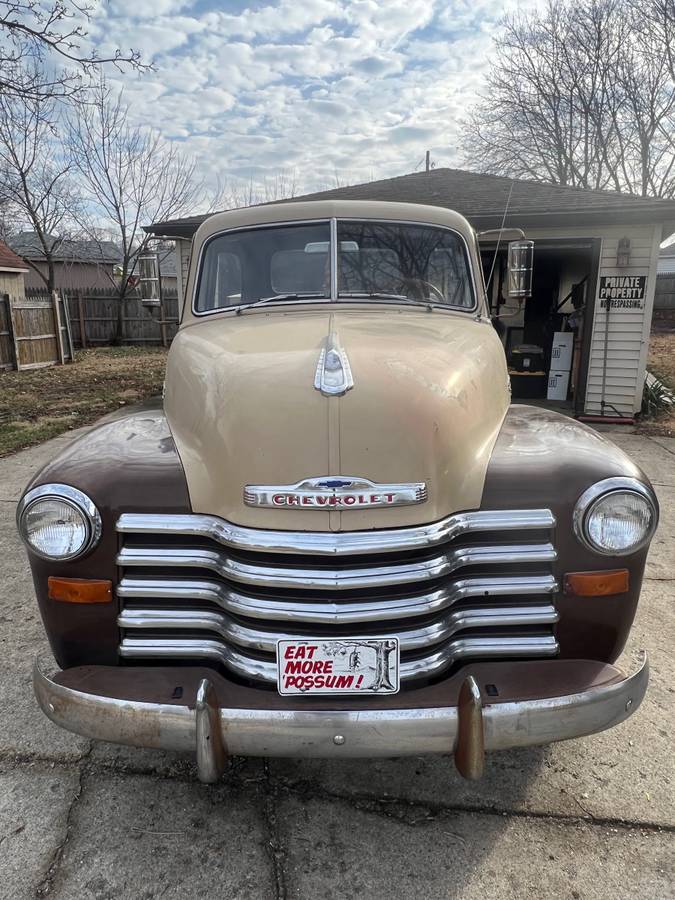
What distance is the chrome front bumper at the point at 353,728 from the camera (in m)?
1.75

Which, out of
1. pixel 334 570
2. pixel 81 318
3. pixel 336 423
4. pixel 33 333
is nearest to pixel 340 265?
pixel 336 423

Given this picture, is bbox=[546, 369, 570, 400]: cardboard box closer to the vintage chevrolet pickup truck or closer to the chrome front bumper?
the vintage chevrolet pickup truck

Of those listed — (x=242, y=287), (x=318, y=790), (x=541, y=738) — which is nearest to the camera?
(x=541, y=738)

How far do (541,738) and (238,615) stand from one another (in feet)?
3.22

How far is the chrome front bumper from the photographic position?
1749 mm

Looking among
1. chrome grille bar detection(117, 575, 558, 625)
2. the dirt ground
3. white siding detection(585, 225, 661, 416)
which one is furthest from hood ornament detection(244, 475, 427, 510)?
white siding detection(585, 225, 661, 416)

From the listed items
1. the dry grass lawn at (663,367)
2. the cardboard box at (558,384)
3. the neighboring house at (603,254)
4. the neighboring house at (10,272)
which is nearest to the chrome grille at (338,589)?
the neighboring house at (603,254)

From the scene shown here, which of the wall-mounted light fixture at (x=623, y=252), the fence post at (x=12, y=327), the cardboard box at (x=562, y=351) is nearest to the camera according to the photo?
the wall-mounted light fixture at (x=623, y=252)

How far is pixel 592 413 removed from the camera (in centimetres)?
949

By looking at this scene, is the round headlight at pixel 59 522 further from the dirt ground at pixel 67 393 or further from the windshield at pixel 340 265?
the dirt ground at pixel 67 393

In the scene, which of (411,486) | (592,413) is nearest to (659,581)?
(411,486)

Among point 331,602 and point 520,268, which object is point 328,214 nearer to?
point 520,268

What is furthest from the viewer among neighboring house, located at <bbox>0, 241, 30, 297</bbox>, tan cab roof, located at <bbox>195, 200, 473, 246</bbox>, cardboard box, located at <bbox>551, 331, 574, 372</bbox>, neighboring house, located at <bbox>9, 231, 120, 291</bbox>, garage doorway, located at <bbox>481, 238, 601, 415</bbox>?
neighboring house, located at <bbox>9, 231, 120, 291</bbox>

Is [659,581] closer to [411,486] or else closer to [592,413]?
[411,486]
